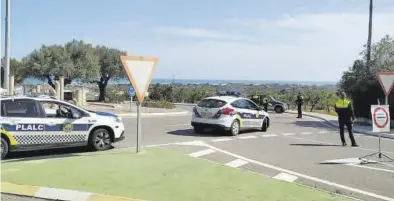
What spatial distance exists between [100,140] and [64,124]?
1176 mm

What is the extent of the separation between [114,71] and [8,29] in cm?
2930

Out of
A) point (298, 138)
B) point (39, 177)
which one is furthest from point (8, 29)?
point (39, 177)

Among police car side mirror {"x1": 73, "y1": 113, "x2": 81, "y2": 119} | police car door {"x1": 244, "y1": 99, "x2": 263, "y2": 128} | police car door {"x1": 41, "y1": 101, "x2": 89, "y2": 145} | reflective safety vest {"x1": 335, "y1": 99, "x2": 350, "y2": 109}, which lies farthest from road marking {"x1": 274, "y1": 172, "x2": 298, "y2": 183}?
police car door {"x1": 244, "y1": 99, "x2": 263, "y2": 128}

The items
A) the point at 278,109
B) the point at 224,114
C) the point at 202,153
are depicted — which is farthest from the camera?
the point at 278,109

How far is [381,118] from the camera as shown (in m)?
13.4

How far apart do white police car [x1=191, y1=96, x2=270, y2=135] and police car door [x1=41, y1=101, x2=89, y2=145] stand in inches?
251

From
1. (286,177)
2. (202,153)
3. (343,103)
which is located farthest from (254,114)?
(286,177)

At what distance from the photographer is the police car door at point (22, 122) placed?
1160cm

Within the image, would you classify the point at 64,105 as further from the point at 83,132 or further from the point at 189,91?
the point at 189,91

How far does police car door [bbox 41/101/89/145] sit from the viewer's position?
40.3 feet

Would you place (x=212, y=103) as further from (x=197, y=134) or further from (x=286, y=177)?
(x=286, y=177)

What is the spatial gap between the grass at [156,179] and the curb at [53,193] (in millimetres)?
233

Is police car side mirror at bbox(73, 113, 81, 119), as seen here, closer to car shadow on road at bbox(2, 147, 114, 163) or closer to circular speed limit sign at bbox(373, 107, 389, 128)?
car shadow on road at bbox(2, 147, 114, 163)

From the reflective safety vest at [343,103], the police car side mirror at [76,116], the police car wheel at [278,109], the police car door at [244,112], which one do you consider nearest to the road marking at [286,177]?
the police car side mirror at [76,116]
